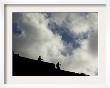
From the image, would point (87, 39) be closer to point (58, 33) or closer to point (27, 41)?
point (58, 33)

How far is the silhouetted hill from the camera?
2.53 m

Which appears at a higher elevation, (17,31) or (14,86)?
(17,31)

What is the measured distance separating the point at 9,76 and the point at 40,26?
52cm

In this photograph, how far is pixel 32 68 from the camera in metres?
2.54

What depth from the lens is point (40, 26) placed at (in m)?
2.53

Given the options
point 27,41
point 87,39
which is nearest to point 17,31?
point 27,41

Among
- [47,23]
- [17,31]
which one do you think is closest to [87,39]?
[47,23]

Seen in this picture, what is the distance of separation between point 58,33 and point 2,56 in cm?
53

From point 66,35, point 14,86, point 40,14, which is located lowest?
point 14,86

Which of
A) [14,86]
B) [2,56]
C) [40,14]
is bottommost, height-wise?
[14,86]

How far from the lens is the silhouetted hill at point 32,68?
2.53 meters

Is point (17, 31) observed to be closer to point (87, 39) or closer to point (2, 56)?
point (2, 56)

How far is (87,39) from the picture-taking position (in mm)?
2535

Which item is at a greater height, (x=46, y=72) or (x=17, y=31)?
(x=17, y=31)
